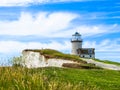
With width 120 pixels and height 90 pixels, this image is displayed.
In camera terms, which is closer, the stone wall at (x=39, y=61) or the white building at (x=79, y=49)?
the stone wall at (x=39, y=61)

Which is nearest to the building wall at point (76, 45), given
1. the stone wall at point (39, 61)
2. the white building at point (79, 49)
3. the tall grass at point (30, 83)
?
the white building at point (79, 49)

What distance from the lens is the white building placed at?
6750cm

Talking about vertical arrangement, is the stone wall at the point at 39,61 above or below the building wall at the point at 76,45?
below

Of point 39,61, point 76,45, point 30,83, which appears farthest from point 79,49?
point 30,83

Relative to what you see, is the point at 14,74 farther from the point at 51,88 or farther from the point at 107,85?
the point at 107,85

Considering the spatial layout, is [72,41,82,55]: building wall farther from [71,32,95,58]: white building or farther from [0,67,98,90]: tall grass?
[0,67,98,90]: tall grass

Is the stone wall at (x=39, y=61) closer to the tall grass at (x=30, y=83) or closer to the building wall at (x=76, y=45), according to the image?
the building wall at (x=76, y=45)

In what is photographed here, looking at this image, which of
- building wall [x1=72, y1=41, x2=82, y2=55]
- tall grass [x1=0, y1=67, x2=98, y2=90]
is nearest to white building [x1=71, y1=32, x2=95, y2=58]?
building wall [x1=72, y1=41, x2=82, y2=55]

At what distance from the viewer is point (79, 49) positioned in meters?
68.3

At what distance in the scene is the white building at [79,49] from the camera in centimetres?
6750

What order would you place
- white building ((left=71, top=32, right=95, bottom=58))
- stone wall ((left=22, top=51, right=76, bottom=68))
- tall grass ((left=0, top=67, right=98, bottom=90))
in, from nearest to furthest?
tall grass ((left=0, top=67, right=98, bottom=90))
stone wall ((left=22, top=51, right=76, bottom=68))
white building ((left=71, top=32, right=95, bottom=58))

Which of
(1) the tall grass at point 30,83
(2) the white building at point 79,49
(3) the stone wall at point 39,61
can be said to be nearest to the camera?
(1) the tall grass at point 30,83

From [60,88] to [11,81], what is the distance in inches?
127

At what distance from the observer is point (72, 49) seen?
69.8m
